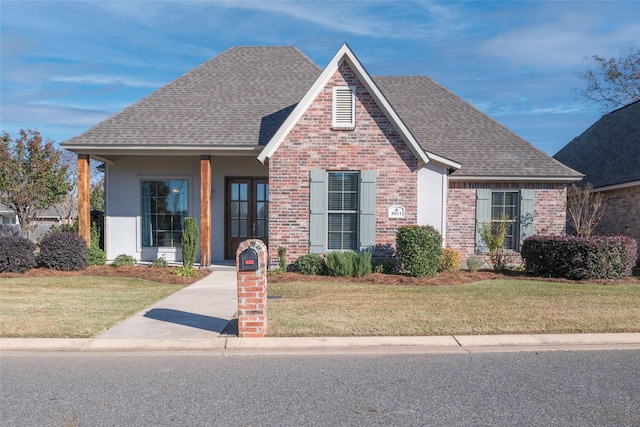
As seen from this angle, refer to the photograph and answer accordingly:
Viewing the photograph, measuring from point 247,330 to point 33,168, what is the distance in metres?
15.0

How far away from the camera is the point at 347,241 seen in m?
13.5

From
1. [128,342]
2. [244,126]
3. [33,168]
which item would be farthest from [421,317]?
[33,168]

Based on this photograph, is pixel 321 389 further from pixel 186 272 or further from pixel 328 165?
pixel 328 165

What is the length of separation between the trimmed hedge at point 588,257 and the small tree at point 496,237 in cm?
135

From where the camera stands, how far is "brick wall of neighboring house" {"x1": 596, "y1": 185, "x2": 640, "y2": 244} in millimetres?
16047

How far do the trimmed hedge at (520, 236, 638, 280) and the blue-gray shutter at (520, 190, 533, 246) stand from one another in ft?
8.87

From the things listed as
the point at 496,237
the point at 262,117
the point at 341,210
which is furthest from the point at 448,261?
the point at 262,117

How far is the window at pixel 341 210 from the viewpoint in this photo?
521 inches

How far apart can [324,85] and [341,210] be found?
3218 mm

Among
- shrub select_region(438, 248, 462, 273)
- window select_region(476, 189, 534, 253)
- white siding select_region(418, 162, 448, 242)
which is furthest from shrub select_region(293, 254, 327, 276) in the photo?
window select_region(476, 189, 534, 253)

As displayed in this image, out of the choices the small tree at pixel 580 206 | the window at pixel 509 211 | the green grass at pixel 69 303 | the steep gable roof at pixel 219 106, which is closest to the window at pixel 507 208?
the window at pixel 509 211

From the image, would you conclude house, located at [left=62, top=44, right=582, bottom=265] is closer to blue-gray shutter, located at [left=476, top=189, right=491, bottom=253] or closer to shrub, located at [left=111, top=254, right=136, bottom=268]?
blue-gray shutter, located at [left=476, top=189, right=491, bottom=253]

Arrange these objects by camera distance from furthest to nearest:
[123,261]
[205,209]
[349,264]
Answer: [123,261], [205,209], [349,264]

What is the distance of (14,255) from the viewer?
1269cm
